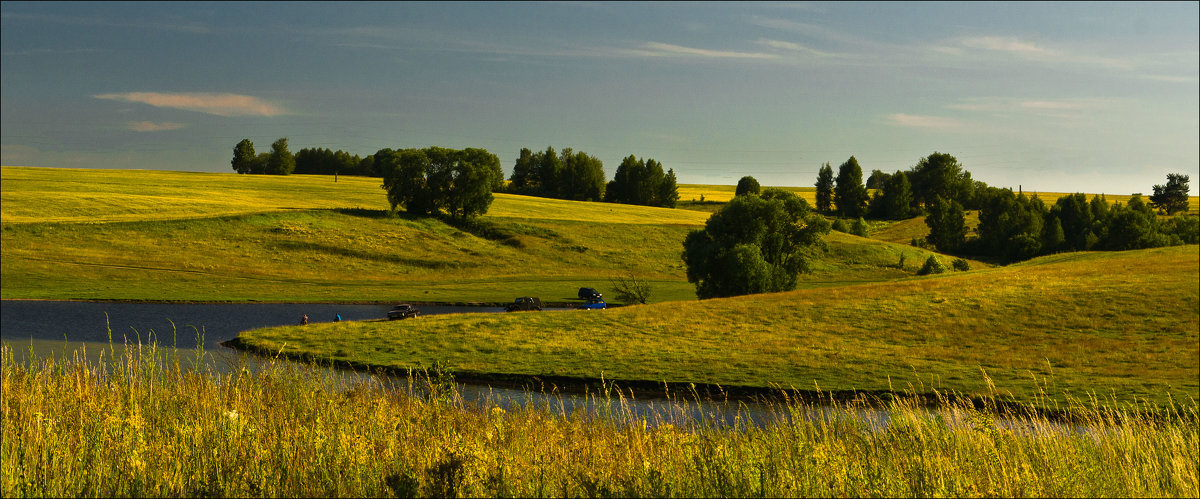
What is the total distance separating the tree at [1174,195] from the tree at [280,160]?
196 m

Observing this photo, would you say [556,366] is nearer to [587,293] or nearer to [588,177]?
[587,293]

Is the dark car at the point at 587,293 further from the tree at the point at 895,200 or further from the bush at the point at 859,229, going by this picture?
the tree at the point at 895,200

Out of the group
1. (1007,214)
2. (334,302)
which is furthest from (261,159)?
(1007,214)

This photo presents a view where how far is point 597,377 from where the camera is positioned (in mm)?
34625

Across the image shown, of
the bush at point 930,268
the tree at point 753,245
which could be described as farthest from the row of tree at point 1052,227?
the tree at point 753,245

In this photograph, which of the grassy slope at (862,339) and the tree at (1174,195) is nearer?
the grassy slope at (862,339)

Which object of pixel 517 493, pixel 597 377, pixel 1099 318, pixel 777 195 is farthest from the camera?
pixel 777 195

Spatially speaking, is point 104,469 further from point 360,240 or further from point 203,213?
point 203,213

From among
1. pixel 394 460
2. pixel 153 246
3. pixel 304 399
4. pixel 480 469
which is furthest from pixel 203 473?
pixel 153 246

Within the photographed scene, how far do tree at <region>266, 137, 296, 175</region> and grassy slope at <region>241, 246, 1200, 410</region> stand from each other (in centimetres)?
15001

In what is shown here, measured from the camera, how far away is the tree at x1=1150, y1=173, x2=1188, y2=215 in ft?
574

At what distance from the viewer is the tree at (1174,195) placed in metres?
175

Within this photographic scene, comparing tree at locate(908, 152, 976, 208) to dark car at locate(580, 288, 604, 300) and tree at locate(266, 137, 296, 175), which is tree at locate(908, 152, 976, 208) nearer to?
dark car at locate(580, 288, 604, 300)

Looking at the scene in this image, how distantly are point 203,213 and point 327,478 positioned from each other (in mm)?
107666
